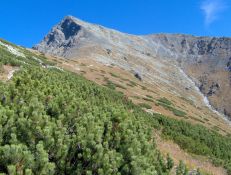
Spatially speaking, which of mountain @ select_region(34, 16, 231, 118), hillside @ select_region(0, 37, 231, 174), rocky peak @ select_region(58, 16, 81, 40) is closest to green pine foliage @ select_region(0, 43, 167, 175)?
hillside @ select_region(0, 37, 231, 174)

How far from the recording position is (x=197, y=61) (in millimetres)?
173625

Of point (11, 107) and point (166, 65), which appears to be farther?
point (166, 65)

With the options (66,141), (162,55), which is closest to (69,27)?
(162,55)

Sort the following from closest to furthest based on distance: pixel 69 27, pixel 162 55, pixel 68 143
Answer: pixel 68 143 < pixel 69 27 < pixel 162 55

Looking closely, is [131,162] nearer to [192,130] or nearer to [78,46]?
[192,130]

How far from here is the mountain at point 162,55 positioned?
123812mm

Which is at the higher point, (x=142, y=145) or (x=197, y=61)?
(x=197, y=61)

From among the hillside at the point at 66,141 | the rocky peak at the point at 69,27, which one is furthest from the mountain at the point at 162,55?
the hillside at the point at 66,141

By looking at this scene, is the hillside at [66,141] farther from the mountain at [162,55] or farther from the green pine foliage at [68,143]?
the mountain at [162,55]

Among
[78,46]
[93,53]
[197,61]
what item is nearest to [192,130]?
[93,53]

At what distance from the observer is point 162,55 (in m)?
178

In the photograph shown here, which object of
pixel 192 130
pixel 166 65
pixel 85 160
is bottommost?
pixel 85 160

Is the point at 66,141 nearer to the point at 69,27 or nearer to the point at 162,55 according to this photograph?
the point at 69,27

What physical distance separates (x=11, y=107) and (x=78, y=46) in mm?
128460
